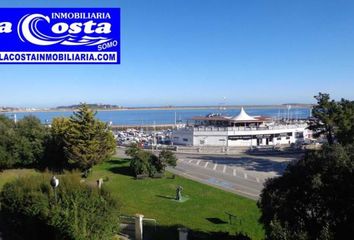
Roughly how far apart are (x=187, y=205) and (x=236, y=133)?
38.0m

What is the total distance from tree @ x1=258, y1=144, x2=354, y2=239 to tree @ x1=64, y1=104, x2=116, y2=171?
71.2 ft

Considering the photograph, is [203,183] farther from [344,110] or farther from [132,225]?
[344,110]

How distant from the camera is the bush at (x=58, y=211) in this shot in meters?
15.9

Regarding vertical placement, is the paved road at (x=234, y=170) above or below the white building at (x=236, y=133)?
below

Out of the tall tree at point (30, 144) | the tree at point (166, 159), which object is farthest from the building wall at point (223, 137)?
the tall tree at point (30, 144)

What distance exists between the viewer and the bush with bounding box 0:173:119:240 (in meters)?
15.9

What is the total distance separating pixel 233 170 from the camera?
40031mm

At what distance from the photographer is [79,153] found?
34031 millimetres

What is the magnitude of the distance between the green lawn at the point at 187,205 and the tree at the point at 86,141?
1.82 metres

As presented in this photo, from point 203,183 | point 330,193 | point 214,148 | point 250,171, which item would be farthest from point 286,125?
point 330,193

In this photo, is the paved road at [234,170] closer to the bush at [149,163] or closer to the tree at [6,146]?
the bush at [149,163]

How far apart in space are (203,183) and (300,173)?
18.2 metres

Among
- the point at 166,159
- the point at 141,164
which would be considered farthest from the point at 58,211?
the point at 166,159

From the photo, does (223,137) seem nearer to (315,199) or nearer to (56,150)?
(56,150)
